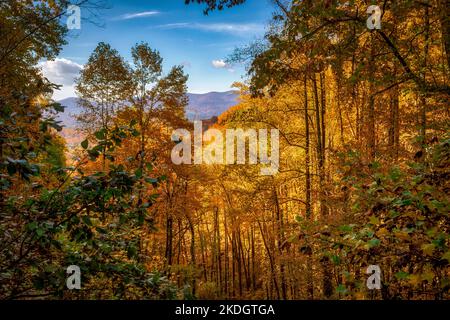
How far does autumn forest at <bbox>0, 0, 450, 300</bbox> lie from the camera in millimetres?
2848

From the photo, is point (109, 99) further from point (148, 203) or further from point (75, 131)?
point (148, 203)

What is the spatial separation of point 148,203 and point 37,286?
3.47 feet

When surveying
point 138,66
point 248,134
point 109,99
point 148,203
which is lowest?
point 148,203

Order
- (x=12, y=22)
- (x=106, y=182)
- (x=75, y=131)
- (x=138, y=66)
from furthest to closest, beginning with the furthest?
(x=75, y=131)
(x=138, y=66)
(x=12, y=22)
(x=106, y=182)

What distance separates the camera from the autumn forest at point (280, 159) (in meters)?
2.85

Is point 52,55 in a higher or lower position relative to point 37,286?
higher

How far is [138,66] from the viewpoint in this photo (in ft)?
52.7

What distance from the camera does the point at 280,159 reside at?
1355 centimetres

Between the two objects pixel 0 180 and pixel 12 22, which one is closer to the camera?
pixel 0 180

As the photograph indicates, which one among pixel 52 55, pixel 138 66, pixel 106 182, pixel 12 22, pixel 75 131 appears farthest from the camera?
pixel 75 131
